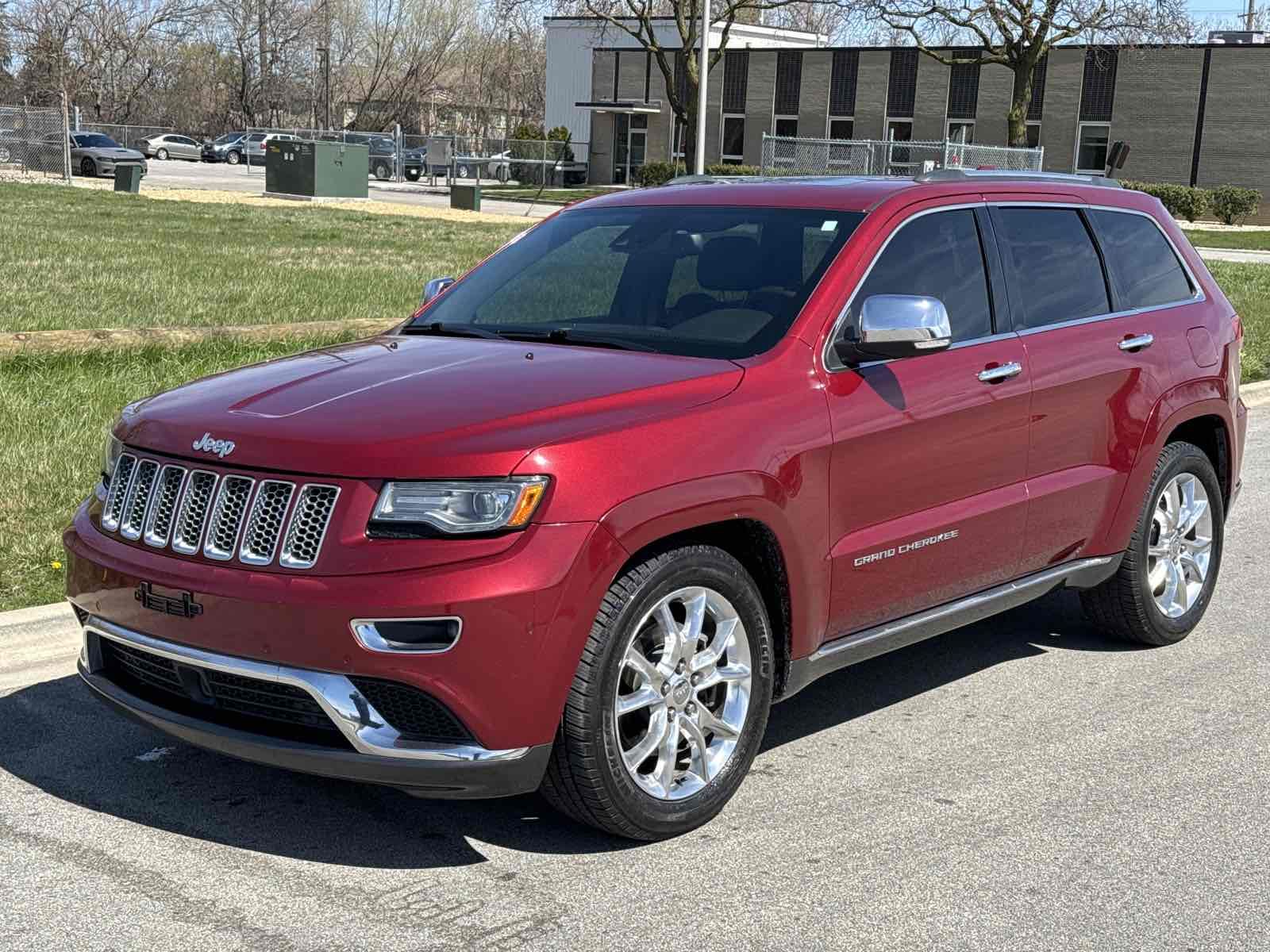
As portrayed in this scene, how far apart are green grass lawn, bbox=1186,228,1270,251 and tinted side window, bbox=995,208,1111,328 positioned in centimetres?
2960

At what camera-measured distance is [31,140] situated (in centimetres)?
4166

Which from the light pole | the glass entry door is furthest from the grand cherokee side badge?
the glass entry door

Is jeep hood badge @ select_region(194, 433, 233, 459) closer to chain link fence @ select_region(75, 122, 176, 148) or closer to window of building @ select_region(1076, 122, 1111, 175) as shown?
window of building @ select_region(1076, 122, 1111, 175)

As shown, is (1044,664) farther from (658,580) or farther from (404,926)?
(404,926)

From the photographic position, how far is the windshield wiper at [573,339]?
4828 mm

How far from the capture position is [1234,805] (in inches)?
183

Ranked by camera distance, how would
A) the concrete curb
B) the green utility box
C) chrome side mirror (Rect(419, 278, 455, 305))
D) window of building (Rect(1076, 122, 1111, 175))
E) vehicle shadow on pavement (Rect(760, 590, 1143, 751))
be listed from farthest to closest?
1. window of building (Rect(1076, 122, 1111, 175))
2. the green utility box
3. chrome side mirror (Rect(419, 278, 455, 305))
4. the concrete curb
5. vehicle shadow on pavement (Rect(760, 590, 1143, 751))

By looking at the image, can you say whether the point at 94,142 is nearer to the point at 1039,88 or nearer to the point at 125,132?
the point at 125,132

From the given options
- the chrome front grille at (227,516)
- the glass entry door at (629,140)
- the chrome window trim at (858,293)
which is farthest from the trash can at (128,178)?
the chrome front grille at (227,516)

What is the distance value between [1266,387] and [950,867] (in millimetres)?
10419

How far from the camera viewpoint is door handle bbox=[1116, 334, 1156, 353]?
5867 millimetres

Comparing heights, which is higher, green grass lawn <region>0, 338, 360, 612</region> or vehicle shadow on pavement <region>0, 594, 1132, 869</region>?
green grass lawn <region>0, 338, 360, 612</region>

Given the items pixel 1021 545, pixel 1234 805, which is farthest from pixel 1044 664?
pixel 1234 805

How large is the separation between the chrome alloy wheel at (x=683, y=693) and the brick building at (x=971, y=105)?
48.2 m
